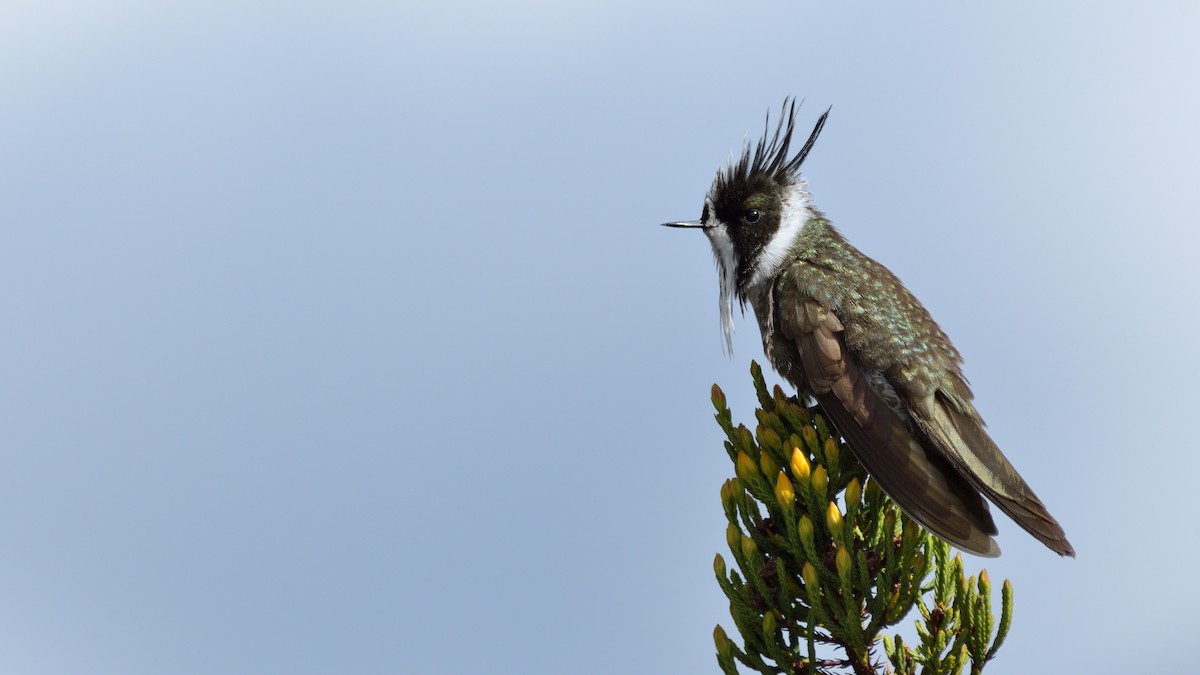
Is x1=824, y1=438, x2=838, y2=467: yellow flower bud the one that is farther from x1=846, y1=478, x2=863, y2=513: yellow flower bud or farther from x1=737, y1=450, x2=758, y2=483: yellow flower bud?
x1=737, y1=450, x2=758, y2=483: yellow flower bud

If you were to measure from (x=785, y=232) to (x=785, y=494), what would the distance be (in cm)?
292

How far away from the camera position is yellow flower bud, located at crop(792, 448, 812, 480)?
→ 6.29 m

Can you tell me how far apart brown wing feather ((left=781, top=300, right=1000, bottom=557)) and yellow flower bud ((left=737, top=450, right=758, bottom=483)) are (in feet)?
2.30

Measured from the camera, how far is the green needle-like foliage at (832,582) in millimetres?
6031

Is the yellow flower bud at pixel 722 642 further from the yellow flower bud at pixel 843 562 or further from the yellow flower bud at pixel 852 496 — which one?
the yellow flower bud at pixel 852 496

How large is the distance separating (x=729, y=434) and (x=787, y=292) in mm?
1438

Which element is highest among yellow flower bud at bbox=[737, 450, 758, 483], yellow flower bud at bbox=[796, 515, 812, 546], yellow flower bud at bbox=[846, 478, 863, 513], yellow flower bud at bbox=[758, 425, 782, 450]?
yellow flower bud at bbox=[758, 425, 782, 450]

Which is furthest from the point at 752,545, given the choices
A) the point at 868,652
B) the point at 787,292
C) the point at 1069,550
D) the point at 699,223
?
the point at 699,223

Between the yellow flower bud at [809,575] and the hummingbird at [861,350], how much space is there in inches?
29.0

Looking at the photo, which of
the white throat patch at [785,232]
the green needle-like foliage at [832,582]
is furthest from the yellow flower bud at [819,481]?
the white throat patch at [785,232]

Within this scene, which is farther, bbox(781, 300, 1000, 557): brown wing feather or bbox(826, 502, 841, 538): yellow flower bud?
bbox(781, 300, 1000, 557): brown wing feather

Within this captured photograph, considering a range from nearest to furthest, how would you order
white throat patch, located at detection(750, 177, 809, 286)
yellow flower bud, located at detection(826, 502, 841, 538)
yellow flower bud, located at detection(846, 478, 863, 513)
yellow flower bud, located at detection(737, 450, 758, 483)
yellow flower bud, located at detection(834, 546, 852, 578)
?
yellow flower bud, located at detection(834, 546, 852, 578) → yellow flower bud, located at detection(826, 502, 841, 538) → yellow flower bud, located at detection(846, 478, 863, 513) → yellow flower bud, located at detection(737, 450, 758, 483) → white throat patch, located at detection(750, 177, 809, 286)

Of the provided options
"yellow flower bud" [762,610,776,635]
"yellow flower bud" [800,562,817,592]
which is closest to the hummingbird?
"yellow flower bud" [800,562,817,592]

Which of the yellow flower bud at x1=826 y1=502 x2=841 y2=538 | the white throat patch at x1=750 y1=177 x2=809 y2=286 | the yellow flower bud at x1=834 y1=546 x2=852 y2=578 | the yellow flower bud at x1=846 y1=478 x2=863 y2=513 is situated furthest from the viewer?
the white throat patch at x1=750 y1=177 x2=809 y2=286
